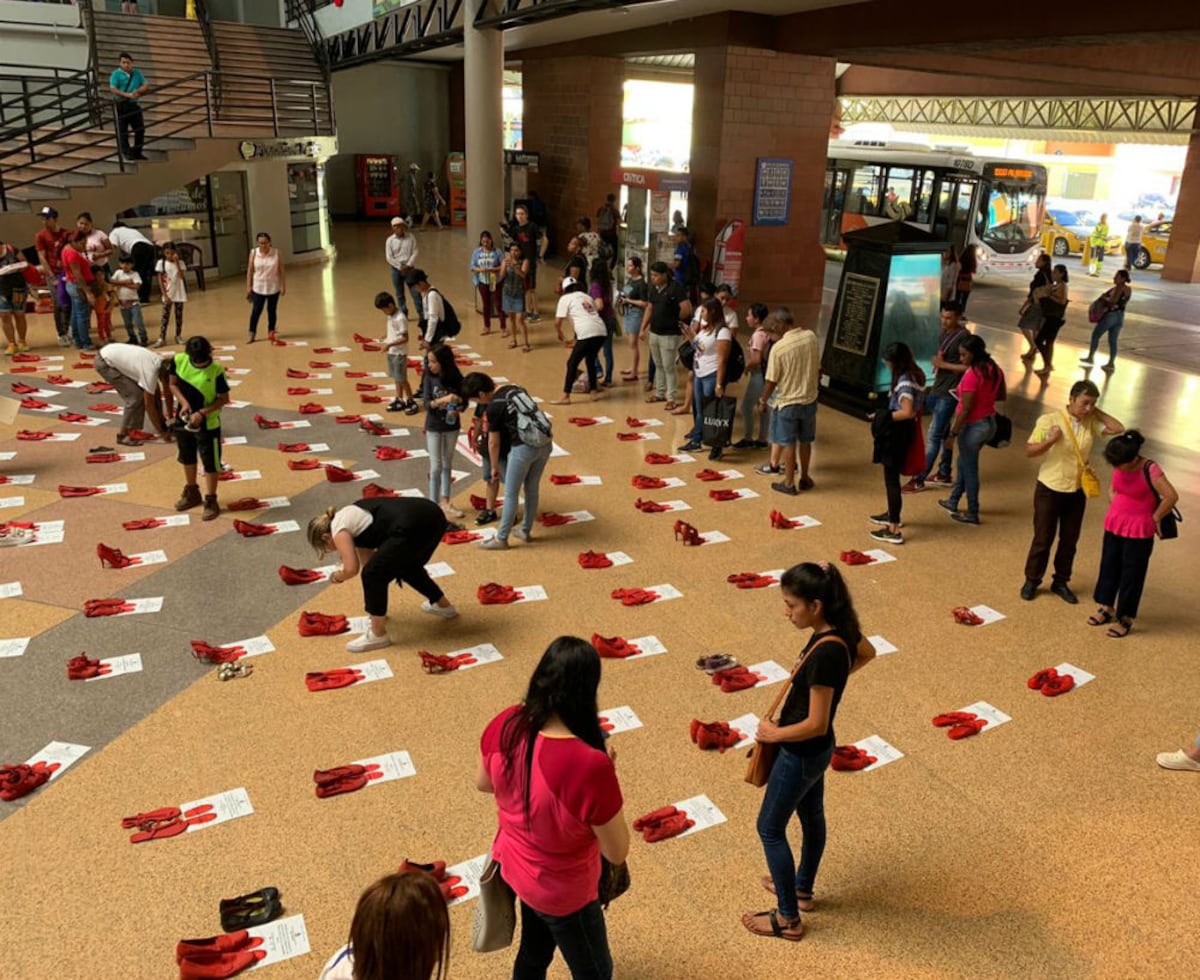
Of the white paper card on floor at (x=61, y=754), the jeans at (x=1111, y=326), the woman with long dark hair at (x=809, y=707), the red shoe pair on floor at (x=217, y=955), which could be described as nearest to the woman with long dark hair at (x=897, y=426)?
the woman with long dark hair at (x=809, y=707)

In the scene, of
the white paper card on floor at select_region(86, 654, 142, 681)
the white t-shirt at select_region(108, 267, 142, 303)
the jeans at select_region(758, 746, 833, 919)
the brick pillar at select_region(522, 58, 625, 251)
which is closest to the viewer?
the jeans at select_region(758, 746, 833, 919)

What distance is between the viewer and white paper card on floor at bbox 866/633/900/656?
242 inches

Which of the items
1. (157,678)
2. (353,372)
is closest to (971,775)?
(157,678)

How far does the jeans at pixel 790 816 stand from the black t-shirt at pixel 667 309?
776 centimetres

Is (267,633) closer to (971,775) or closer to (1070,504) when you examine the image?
(971,775)

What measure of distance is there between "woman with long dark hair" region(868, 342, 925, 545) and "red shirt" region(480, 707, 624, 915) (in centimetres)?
545

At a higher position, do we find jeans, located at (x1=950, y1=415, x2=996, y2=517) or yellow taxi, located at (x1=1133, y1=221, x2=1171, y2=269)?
yellow taxi, located at (x1=1133, y1=221, x2=1171, y2=269)

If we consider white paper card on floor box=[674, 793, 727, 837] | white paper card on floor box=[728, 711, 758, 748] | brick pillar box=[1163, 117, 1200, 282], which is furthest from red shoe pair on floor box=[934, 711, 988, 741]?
brick pillar box=[1163, 117, 1200, 282]

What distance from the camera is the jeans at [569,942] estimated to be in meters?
2.95

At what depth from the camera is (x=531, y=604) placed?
6.64m

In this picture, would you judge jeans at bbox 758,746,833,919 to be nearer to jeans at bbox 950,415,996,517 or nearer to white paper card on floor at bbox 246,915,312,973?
white paper card on floor at bbox 246,915,312,973

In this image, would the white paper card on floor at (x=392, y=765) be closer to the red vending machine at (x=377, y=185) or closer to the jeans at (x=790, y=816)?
the jeans at (x=790, y=816)

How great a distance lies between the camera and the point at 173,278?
13195 mm

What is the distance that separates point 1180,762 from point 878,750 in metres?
1.60
